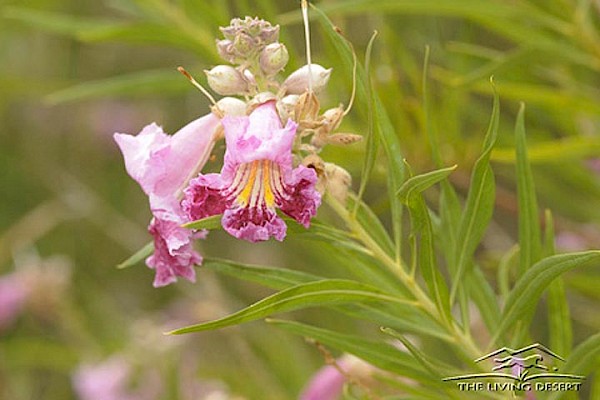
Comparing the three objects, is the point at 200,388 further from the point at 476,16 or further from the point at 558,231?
the point at 476,16

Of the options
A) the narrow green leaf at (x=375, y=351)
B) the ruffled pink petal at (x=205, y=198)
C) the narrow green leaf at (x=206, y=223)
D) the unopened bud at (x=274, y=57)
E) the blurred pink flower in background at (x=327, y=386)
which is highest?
the unopened bud at (x=274, y=57)

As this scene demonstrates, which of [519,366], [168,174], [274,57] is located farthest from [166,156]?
[519,366]

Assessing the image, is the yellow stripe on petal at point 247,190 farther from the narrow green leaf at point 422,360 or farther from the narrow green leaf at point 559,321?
the narrow green leaf at point 559,321

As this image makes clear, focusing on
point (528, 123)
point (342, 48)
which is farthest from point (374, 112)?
point (528, 123)

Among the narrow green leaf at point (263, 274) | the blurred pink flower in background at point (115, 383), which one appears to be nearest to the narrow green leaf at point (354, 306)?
the narrow green leaf at point (263, 274)

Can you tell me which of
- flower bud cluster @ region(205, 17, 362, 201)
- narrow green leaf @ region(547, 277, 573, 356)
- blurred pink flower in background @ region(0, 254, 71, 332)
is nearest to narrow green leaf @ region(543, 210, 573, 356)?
narrow green leaf @ region(547, 277, 573, 356)

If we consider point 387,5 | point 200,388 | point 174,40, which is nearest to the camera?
point 387,5

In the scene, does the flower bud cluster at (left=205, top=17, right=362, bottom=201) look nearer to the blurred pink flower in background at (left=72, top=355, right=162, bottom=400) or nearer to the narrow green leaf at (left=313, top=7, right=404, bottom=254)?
the narrow green leaf at (left=313, top=7, right=404, bottom=254)
